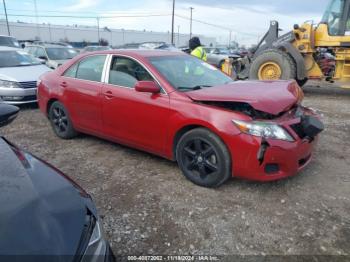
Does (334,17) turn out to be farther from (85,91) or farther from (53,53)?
(53,53)

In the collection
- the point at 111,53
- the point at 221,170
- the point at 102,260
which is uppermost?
the point at 111,53

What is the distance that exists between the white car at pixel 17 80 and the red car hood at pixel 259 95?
543 cm

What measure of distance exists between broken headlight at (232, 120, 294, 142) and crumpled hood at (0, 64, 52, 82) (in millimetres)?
6285

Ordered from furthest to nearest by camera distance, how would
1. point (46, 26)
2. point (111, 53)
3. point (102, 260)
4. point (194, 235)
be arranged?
point (46, 26) → point (111, 53) → point (194, 235) → point (102, 260)

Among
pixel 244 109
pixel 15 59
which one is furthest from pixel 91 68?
pixel 15 59

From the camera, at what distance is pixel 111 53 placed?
4.47 metres

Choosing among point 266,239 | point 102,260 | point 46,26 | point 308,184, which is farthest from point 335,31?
point 46,26

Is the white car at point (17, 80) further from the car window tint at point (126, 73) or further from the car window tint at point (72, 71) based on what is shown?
the car window tint at point (126, 73)

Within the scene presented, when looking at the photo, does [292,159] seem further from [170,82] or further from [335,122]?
[335,122]

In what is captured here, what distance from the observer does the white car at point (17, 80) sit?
7.31 m

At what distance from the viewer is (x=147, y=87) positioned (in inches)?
144

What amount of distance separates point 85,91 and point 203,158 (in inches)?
85.7

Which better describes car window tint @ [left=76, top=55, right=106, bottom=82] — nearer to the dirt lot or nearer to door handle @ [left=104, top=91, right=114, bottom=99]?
door handle @ [left=104, top=91, right=114, bottom=99]

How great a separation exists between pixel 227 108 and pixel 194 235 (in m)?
1.39
